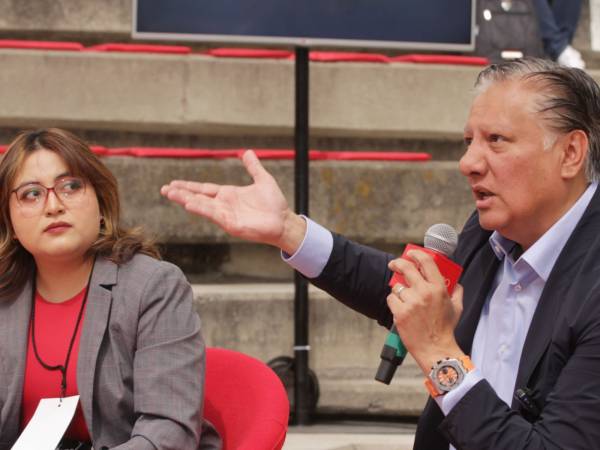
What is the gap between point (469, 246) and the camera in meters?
2.30

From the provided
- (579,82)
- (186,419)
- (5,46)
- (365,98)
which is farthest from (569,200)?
(5,46)

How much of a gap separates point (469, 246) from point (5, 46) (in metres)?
2.78

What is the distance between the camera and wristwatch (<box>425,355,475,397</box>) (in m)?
1.79

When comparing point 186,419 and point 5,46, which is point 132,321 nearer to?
point 186,419

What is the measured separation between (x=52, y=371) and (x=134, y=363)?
19 centimetres

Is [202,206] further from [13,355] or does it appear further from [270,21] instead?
[270,21]

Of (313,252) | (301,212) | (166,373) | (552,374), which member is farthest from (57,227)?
(301,212)

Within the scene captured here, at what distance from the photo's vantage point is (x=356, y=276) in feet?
7.64

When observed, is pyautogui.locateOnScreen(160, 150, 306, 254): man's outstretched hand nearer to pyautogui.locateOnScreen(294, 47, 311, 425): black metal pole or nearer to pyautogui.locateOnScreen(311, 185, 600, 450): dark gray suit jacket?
pyautogui.locateOnScreen(311, 185, 600, 450): dark gray suit jacket

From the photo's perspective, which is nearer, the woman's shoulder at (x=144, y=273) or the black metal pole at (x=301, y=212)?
the woman's shoulder at (x=144, y=273)

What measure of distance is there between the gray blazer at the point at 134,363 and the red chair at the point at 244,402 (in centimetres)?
8

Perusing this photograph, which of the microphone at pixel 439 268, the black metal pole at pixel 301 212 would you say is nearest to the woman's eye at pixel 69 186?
the microphone at pixel 439 268

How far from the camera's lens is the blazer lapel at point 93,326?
216 cm

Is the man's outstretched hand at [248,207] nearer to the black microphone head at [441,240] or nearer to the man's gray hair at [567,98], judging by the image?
the black microphone head at [441,240]
